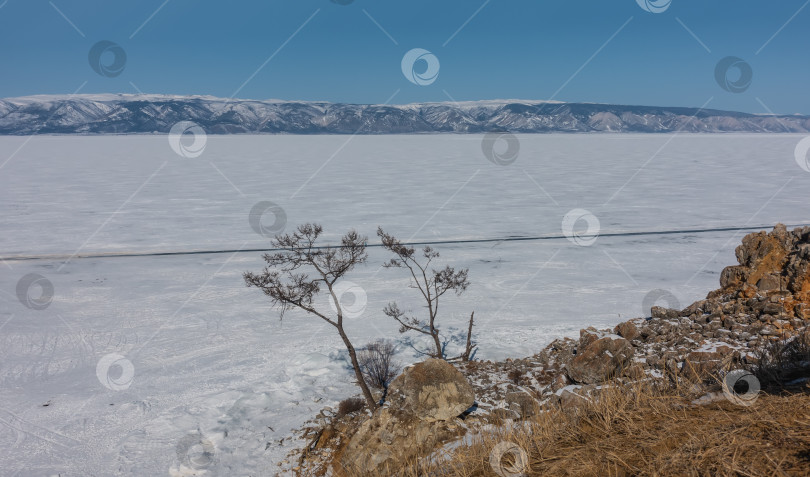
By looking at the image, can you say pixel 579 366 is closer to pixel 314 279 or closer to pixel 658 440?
pixel 658 440

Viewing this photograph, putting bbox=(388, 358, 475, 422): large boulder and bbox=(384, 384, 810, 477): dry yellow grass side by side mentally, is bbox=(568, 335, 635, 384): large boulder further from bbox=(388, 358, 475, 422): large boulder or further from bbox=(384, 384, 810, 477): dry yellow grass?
bbox=(384, 384, 810, 477): dry yellow grass

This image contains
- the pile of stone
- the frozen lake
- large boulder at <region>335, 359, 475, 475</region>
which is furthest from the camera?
the frozen lake

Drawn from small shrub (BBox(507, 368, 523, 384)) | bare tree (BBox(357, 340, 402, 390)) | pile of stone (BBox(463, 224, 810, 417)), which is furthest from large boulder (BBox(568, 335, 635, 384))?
bare tree (BBox(357, 340, 402, 390))

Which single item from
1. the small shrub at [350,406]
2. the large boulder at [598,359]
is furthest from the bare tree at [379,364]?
the large boulder at [598,359]

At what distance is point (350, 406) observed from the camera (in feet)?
37.3

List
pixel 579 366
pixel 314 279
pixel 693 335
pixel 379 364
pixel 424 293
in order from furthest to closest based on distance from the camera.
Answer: pixel 424 293 < pixel 314 279 < pixel 379 364 < pixel 693 335 < pixel 579 366

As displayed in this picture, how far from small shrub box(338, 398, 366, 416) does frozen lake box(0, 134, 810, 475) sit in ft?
1.50

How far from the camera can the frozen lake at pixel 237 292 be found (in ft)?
35.5

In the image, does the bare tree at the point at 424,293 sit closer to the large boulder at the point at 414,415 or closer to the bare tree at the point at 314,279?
the bare tree at the point at 314,279

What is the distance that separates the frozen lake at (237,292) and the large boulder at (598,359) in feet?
12.6

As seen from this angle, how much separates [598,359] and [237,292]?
1269 cm

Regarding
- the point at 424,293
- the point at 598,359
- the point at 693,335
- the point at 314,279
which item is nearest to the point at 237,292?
the point at 314,279

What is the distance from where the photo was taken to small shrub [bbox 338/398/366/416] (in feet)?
36.9

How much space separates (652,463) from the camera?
11.1 ft
